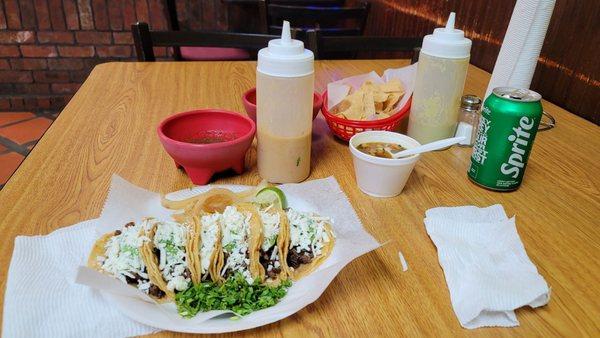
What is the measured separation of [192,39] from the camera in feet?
5.50

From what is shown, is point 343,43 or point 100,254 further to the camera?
point 343,43

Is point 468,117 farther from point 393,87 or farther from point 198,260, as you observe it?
point 198,260

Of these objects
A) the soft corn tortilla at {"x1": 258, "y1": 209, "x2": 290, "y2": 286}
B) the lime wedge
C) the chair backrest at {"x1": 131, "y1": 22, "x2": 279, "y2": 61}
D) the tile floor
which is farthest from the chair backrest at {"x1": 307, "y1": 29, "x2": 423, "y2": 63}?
the tile floor

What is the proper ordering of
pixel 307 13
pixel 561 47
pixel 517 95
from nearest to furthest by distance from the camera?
pixel 517 95 → pixel 561 47 → pixel 307 13

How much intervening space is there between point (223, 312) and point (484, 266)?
415mm

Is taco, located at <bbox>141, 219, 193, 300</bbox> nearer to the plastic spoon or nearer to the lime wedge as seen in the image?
the lime wedge

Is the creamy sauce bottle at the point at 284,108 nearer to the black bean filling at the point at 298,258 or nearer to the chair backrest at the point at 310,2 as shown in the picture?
the black bean filling at the point at 298,258

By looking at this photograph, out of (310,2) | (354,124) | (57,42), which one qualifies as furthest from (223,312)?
(57,42)

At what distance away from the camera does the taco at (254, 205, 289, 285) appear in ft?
2.18

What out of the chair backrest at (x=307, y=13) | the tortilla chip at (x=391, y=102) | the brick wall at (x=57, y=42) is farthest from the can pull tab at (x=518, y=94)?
the brick wall at (x=57, y=42)

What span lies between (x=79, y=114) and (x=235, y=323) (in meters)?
0.92

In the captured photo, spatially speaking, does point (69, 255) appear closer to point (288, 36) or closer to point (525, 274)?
point (288, 36)

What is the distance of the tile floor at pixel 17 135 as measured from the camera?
264cm

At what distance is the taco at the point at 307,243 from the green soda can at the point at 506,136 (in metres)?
0.40
